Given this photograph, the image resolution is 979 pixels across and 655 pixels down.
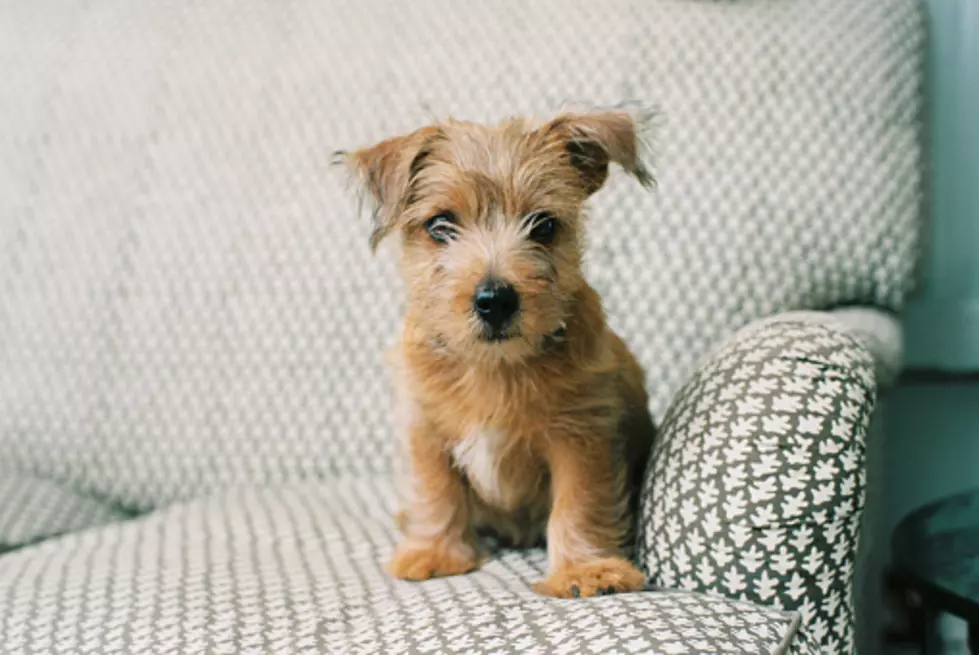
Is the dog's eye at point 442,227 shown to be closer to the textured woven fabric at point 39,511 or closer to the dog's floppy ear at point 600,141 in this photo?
the dog's floppy ear at point 600,141

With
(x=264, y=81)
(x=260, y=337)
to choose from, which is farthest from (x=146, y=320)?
(x=264, y=81)

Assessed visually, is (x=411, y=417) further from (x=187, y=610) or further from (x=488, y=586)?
(x=187, y=610)

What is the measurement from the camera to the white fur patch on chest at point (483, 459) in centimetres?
142

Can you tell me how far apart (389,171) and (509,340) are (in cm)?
30

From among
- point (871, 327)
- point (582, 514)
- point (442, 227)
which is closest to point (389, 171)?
point (442, 227)

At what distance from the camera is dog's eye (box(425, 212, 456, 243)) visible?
1385mm

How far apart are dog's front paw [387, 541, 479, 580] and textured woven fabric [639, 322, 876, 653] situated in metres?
0.28

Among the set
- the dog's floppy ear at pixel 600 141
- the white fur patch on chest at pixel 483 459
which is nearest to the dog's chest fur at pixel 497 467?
the white fur patch on chest at pixel 483 459

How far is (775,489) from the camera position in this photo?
4.12ft

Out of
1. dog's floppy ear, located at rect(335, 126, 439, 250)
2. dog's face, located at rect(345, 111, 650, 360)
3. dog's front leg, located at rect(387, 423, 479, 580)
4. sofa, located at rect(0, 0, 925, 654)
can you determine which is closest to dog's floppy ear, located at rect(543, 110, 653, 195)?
dog's face, located at rect(345, 111, 650, 360)

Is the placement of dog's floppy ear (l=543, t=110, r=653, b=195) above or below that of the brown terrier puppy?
above

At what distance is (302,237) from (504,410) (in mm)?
939

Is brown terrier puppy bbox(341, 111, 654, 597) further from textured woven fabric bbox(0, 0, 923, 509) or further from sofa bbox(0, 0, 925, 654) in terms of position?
textured woven fabric bbox(0, 0, 923, 509)

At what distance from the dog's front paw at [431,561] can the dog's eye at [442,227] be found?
468 millimetres
